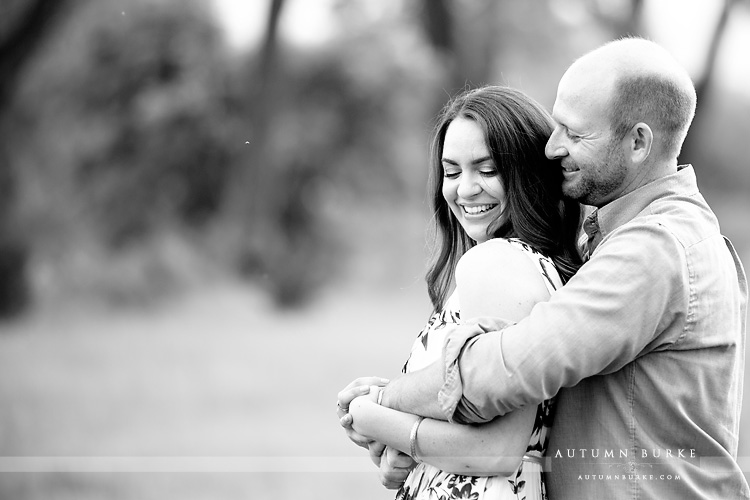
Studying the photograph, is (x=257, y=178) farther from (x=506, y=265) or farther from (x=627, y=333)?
(x=627, y=333)

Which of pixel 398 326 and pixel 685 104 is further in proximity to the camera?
pixel 398 326

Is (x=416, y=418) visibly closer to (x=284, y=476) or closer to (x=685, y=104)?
(x=685, y=104)

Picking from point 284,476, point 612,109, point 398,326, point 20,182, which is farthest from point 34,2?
point 612,109

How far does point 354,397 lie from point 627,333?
0.56 meters

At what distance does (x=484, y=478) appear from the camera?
1.46 metres

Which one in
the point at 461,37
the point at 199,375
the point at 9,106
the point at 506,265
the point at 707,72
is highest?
the point at 9,106

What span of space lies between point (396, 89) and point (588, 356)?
20.1 feet

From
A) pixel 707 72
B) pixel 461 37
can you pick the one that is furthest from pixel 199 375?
pixel 707 72

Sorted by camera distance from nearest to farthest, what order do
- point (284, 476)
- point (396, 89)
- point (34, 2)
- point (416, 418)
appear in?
1. point (416, 418)
2. point (284, 476)
3. point (34, 2)
4. point (396, 89)

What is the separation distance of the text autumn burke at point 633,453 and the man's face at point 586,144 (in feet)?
1.51

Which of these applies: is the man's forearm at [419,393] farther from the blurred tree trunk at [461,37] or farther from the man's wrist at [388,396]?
the blurred tree trunk at [461,37]

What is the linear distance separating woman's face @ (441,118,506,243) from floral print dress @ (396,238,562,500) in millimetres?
130

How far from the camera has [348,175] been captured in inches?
288

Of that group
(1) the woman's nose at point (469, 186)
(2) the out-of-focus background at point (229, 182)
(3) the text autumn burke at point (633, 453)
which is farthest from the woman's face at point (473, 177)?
(2) the out-of-focus background at point (229, 182)
